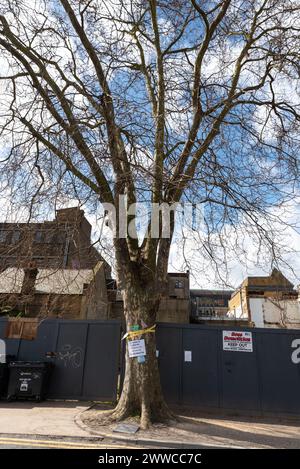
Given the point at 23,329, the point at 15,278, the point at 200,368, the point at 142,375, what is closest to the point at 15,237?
the point at 15,278

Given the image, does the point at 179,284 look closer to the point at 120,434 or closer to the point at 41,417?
the point at 41,417

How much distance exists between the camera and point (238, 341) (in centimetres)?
1079

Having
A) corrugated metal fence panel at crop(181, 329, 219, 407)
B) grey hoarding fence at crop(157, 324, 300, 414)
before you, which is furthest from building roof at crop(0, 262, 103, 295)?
corrugated metal fence panel at crop(181, 329, 219, 407)

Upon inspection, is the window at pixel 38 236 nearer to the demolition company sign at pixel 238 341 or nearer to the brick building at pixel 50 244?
the brick building at pixel 50 244

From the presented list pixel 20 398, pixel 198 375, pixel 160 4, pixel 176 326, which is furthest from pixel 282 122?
pixel 20 398

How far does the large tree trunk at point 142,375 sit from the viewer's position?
26.3ft

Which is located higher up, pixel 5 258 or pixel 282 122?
pixel 282 122

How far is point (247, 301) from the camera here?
3481 cm

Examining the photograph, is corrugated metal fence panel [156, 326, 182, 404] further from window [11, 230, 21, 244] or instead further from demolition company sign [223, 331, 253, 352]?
window [11, 230, 21, 244]

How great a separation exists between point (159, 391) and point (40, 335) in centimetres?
488

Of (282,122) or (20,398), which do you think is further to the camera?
(282,122)

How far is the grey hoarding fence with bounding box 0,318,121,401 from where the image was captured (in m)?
10.7
